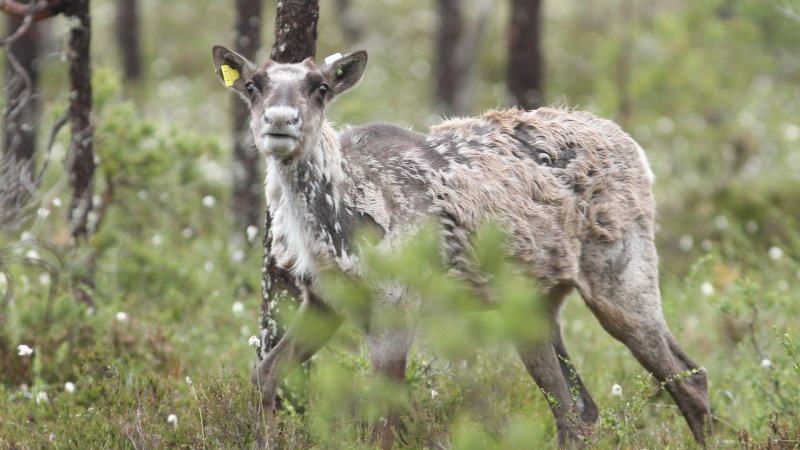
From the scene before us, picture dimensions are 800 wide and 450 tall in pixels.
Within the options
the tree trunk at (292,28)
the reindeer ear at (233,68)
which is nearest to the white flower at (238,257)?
the tree trunk at (292,28)

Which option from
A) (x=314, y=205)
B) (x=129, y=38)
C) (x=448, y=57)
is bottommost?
(x=129, y=38)

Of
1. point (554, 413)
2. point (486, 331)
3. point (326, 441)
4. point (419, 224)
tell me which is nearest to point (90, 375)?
point (326, 441)

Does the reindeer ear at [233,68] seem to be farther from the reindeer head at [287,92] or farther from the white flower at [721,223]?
the white flower at [721,223]

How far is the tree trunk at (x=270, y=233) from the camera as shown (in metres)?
6.27

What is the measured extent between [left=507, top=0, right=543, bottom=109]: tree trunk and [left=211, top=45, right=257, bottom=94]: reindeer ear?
8.04 m

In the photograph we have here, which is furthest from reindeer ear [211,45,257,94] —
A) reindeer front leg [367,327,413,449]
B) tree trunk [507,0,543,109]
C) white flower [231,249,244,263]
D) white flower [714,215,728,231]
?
tree trunk [507,0,543,109]

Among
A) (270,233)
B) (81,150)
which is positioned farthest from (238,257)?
(270,233)

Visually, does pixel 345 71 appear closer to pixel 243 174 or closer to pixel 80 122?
pixel 80 122

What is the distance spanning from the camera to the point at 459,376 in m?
6.75

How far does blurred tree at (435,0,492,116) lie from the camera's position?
18297 mm

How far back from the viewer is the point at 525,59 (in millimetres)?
13539

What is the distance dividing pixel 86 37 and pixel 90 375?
270 centimetres

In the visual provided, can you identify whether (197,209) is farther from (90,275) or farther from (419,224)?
(419,224)

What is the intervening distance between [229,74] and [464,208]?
1587mm
